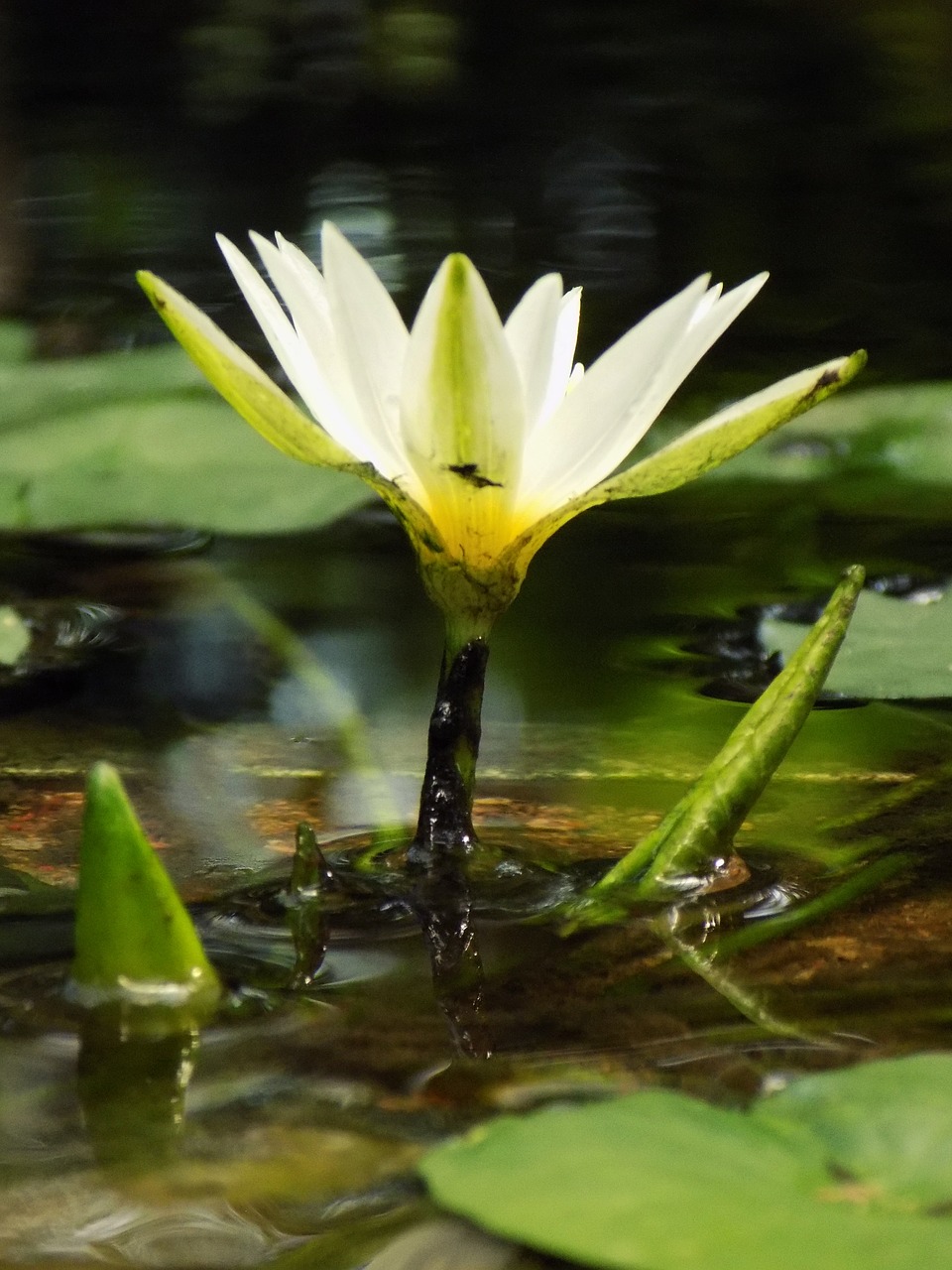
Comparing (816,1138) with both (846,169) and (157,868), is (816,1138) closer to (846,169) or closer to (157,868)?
(157,868)

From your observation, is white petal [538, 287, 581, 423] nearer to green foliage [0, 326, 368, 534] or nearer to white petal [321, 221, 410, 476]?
white petal [321, 221, 410, 476]

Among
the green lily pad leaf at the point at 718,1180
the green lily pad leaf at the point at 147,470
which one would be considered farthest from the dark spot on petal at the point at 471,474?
the green lily pad leaf at the point at 147,470

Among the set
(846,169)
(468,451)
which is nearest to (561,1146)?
(468,451)

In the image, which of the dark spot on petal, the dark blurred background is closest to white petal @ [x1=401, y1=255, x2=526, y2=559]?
the dark spot on petal

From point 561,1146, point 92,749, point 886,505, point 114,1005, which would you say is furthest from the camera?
point 886,505

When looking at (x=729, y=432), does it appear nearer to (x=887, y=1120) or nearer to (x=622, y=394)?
(x=622, y=394)

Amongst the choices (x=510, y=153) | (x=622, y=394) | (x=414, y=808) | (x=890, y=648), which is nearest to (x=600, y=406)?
(x=622, y=394)
